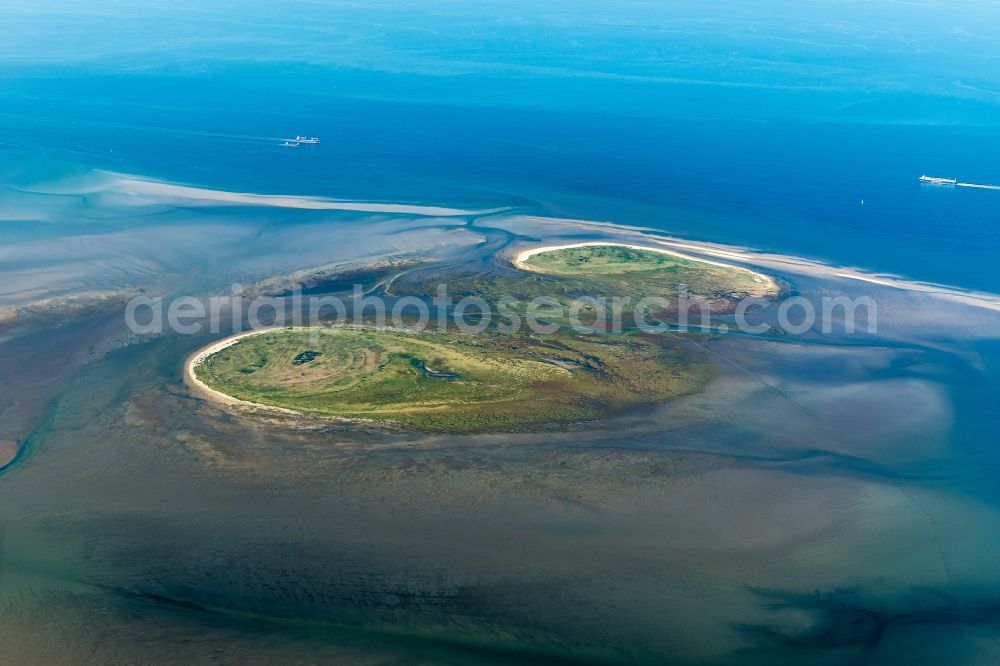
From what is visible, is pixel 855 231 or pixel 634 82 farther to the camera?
pixel 634 82

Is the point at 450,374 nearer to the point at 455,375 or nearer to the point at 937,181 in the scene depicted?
the point at 455,375

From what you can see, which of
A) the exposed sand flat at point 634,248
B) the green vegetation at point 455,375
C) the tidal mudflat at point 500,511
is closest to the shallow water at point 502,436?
the tidal mudflat at point 500,511

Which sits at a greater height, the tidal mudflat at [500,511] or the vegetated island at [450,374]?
the vegetated island at [450,374]

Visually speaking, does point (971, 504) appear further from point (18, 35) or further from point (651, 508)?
point (18, 35)

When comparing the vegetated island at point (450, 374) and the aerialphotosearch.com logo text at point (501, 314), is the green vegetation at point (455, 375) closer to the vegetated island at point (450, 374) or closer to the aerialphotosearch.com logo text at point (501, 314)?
the vegetated island at point (450, 374)

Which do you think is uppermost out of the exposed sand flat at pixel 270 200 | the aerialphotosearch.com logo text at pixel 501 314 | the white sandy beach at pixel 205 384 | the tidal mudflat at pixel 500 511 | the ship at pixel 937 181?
the ship at pixel 937 181

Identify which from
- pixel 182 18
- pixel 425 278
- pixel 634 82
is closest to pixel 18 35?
pixel 182 18
